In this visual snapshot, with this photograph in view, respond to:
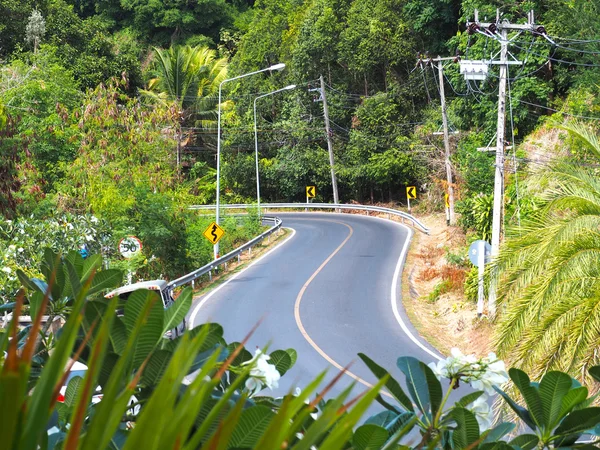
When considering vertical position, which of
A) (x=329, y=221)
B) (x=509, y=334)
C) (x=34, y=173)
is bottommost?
(x=329, y=221)

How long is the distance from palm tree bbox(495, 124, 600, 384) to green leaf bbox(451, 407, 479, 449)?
624 centimetres

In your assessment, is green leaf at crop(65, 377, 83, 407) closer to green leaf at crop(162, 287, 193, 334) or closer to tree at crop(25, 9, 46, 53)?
green leaf at crop(162, 287, 193, 334)

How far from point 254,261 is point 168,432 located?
27996mm

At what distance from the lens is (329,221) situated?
4122 cm

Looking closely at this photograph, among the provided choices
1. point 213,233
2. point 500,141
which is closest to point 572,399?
point 500,141

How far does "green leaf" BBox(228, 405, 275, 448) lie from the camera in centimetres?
160

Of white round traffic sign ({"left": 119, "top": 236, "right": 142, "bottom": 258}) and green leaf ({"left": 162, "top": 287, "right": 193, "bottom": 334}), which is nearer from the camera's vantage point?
green leaf ({"left": 162, "top": 287, "right": 193, "bottom": 334})

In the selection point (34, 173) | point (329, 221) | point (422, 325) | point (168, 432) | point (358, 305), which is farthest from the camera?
point (329, 221)

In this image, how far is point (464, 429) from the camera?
218 centimetres

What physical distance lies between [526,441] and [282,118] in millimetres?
51135

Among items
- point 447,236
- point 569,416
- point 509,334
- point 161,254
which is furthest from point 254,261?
point 569,416

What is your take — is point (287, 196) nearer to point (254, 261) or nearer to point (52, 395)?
point (254, 261)

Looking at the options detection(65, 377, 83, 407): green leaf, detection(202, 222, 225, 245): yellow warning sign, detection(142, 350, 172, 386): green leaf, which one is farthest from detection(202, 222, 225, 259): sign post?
detection(142, 350, 172, 386): green leaf

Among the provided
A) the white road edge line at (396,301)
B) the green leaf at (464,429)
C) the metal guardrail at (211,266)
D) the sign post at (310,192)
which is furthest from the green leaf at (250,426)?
the sign post at (310,192)
